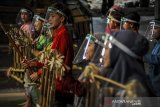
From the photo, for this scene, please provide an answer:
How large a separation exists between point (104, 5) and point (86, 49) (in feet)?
85.3

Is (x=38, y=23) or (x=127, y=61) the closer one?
(x=127, y=61)

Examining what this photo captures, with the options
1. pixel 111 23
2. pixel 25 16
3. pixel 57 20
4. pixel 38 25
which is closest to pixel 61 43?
pixel 57 20

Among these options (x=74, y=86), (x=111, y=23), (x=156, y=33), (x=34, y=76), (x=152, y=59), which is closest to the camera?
(x=74, y=86)

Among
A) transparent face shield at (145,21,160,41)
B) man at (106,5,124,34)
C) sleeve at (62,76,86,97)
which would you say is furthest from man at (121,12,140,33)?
sleeve at (62,76,86,97)

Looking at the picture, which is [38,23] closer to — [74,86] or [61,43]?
[61,43]

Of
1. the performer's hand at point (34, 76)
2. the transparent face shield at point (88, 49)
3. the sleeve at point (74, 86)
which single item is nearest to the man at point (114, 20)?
the transparent face shield at point (88, 49)

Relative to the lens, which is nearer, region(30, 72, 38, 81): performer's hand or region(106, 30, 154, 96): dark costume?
region(106, 30, 154, 96): dark costume

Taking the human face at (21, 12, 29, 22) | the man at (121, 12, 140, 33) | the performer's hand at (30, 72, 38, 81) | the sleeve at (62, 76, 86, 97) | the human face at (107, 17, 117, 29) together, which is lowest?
the performer's hand at (30, 72, 38, 81)

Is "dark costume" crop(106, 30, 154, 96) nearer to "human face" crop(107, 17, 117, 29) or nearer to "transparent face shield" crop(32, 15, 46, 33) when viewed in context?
"human face" crop(107, 17, 117, 29)

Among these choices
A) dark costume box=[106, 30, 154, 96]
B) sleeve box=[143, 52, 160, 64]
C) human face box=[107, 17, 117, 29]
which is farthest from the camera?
human face box=[107, 17, 117, 29]

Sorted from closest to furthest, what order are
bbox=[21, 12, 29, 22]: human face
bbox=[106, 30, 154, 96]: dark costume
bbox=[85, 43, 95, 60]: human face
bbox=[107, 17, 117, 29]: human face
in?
1. bbox=[106, 30, 154, 96]: dark costume
2. bbox=[85, 43, 95, 60]: human face
3. bbox=[107, 17, 117, 29]: human face
4. bbox=[21, 12, 29, 22]: human face

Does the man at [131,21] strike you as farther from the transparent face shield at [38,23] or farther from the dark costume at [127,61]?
the transparent face shield at [38,23]

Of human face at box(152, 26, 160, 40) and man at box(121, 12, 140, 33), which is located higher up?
man at box(121, 12, 140, 33)

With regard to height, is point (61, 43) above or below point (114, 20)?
below
